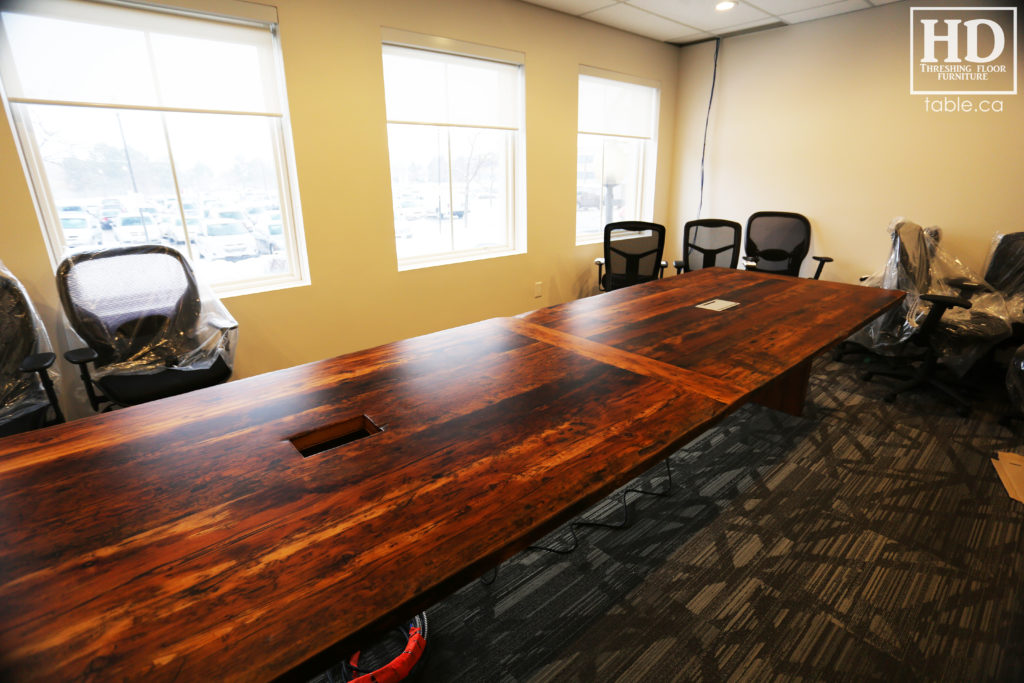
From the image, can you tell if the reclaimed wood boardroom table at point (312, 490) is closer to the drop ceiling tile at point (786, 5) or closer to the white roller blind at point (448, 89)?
the white roller blind at point (448, 89)

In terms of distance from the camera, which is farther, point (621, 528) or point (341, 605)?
point (621, 528)

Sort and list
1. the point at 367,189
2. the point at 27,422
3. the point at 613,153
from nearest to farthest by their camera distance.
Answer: the point at 27,422
the point at 367,189
the point at 613,153

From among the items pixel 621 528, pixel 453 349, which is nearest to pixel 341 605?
pixel 453 349

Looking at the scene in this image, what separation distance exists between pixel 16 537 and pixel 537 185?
12.3ft

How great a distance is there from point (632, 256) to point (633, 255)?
2 centimetres

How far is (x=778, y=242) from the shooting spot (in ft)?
14.0

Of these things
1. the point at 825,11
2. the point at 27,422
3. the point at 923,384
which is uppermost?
the point at 825,11

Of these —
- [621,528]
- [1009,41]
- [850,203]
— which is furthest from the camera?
[850,203]

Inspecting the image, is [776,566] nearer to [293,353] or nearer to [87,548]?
[87,548]

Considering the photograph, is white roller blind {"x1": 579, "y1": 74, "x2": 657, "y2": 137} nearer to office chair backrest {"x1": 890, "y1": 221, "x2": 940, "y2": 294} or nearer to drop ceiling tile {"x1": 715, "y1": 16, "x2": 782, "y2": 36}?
drop ceiling tile {"x1": 715, "y1": 16, "x2": 782, "y2": 36}

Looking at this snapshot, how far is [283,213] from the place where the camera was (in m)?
3.05

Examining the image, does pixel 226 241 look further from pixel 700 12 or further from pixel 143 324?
pixel 700 12

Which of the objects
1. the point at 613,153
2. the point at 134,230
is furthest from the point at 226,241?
the point at 613,153

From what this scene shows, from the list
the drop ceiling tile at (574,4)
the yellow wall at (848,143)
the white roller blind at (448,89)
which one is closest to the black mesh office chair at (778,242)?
the yellow wall at (848,143)
